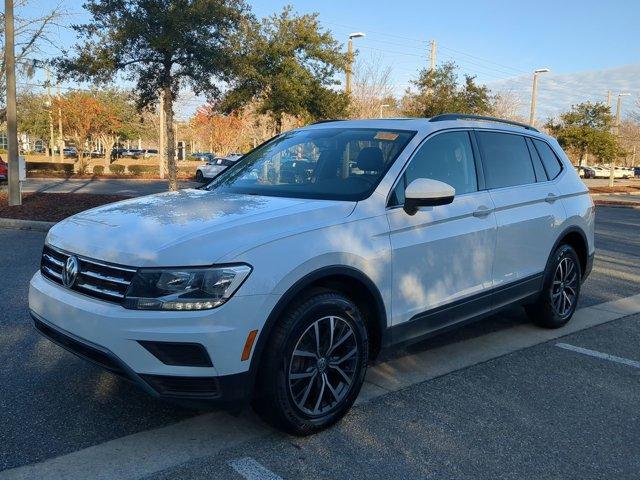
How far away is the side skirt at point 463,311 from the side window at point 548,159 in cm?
101

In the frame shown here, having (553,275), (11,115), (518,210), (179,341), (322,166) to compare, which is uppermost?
(11,115)

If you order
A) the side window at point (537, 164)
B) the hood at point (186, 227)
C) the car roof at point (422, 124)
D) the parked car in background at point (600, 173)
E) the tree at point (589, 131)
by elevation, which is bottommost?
the parked car in background at point (600, 173)

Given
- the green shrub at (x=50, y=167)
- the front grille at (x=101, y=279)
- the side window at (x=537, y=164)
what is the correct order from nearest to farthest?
the front grille at (x=101, y=279)
the side window at (x=537, y=164)
the green shrub at (x=50, y=167)

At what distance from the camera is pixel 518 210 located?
481 centimetres

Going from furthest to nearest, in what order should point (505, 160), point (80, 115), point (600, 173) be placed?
point (600, 173) < point (80, 115) < point (505, 160)

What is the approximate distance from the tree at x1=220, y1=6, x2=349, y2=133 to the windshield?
14804mm

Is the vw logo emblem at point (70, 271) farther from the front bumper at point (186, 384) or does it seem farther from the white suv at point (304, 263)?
the front bumper at point (186, 384)

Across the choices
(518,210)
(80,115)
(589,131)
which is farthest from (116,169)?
(518,210)

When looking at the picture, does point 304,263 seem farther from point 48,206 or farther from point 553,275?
point 48,206

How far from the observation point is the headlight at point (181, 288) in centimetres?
286

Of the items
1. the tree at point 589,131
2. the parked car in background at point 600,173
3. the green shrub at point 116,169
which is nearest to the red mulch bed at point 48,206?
the green shrub at point 116,169

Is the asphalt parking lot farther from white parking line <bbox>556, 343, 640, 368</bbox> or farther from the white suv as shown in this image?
the white suv

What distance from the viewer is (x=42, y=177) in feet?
108

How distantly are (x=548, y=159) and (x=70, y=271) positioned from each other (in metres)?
4.29
